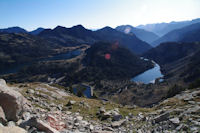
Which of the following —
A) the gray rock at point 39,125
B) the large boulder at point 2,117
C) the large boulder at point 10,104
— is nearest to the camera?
the gray rock at point 39,125

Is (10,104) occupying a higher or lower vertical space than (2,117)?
higher

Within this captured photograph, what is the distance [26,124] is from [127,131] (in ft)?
29.8

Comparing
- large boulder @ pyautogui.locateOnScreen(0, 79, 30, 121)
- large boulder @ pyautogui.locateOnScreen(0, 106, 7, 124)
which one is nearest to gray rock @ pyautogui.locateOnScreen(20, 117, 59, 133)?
large boulder @ pyautogui.locateOnScreen(0, 106, 7, 124)

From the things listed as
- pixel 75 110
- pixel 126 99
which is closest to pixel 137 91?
pixel 126 99

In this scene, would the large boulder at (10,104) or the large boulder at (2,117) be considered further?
the large boulder at (10,104)

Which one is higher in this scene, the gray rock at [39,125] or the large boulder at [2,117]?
the large boulder at [2,117]

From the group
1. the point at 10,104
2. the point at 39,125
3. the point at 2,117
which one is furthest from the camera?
the point at 10,104

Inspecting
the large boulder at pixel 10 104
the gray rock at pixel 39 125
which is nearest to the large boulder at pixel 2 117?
the large boulder at pixel 10 104

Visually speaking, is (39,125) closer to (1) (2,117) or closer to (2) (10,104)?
(1) (2,117)

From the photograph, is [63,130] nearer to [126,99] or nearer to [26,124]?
[26,124]

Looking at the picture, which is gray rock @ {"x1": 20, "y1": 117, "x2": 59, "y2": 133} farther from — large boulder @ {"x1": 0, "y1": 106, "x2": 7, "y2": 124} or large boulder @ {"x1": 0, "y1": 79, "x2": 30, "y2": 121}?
large boulder @ {"x1": 0, "y1": 79, "x2": 30, "y2": 121}

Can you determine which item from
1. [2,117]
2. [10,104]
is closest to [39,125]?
[2,117]

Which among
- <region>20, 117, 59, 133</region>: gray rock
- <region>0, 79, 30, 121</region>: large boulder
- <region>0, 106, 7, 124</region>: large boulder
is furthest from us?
<region>0, 79, 30, 121</region>: large boulder

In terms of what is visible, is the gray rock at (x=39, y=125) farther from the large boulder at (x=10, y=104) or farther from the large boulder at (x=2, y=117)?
the large boulder at (x=10, y=104)
